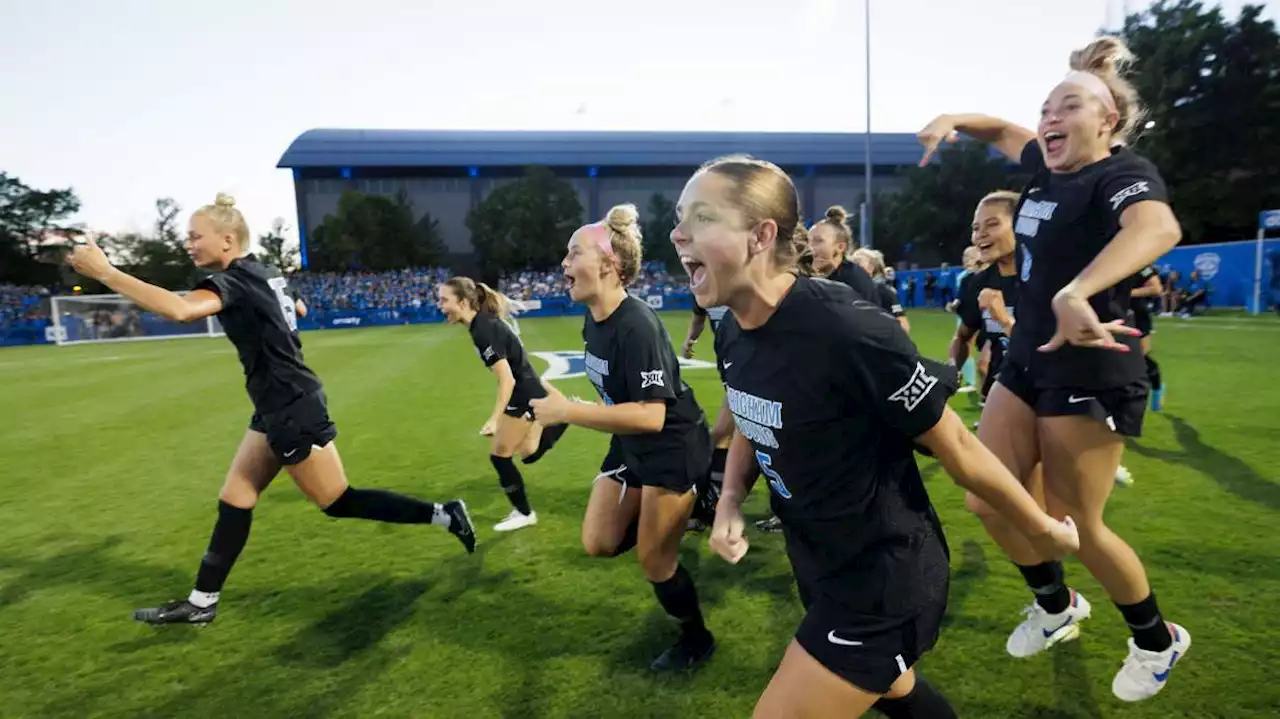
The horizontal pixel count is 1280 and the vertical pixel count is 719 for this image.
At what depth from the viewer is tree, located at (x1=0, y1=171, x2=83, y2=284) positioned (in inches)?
2402

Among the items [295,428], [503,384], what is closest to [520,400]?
[503,384]

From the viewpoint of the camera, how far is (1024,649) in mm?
3484

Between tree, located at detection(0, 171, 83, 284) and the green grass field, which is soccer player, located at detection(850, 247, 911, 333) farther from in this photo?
tree, located at detection(0, 171, 83, 284)

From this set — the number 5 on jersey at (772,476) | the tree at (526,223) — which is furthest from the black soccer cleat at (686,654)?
the tree at (526,223)

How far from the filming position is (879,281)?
6891 millimetres

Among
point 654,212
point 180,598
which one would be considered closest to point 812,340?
point 180,598

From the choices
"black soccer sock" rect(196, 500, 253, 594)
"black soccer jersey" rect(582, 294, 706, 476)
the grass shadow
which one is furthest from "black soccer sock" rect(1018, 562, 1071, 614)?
"black soccer sock" rect(196, 500, 253, 594)

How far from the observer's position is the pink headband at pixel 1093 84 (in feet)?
9.07

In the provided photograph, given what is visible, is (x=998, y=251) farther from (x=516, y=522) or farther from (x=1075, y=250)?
(x=516, y=522)

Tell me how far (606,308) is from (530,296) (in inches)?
2012

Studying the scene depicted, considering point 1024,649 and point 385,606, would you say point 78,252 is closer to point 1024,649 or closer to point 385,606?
point 385,606

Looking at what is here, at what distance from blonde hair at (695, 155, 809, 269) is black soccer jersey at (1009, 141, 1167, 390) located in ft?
4.83

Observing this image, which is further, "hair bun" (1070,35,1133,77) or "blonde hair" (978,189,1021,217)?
"blonde hair" (978,189,1021,217)

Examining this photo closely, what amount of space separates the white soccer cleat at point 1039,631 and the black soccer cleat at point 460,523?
3401mm
